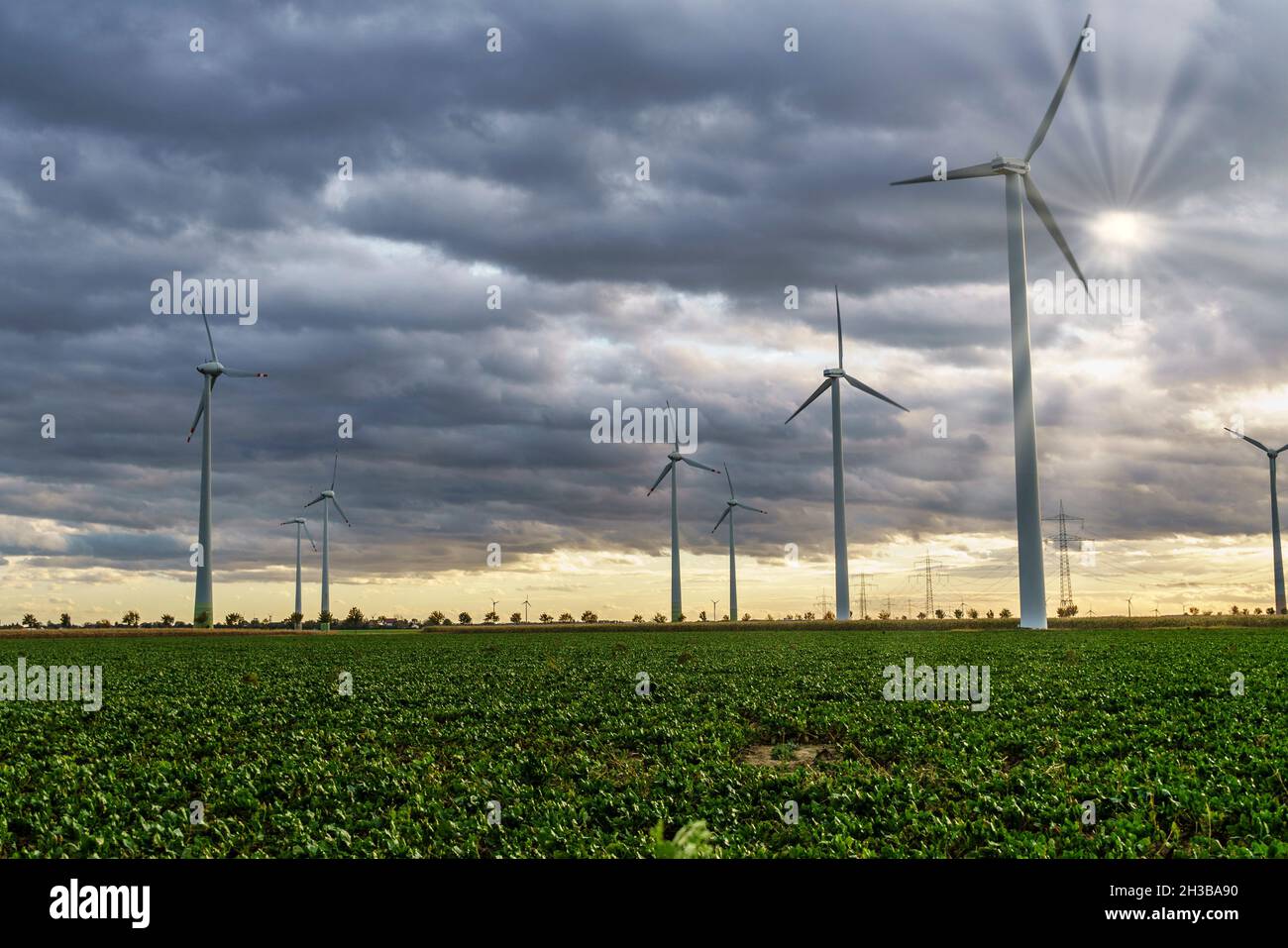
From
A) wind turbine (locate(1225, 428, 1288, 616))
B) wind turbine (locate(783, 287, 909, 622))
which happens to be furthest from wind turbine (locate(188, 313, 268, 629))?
wind turbine (locate(1225, 428, 1288, 616))

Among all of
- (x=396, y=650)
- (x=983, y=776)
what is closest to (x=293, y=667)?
(x=396, y=650)

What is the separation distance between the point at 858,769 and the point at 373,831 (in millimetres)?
9162

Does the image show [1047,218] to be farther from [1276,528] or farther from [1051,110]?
[1276,528]

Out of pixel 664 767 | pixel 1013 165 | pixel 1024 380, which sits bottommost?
pixel 664 767

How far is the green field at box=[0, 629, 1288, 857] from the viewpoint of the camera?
577 inches

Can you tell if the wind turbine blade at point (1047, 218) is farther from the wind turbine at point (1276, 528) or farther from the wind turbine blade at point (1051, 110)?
A: the wind turbine at point (1276, 528)

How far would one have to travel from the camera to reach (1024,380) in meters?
78.8

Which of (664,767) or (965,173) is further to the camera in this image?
(965,173)

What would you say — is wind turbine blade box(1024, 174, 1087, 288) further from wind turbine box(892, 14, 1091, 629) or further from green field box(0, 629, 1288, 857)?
green field box(0, 629, 1288, 857)

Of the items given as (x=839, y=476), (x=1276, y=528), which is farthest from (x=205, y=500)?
(x=1276, y=528)

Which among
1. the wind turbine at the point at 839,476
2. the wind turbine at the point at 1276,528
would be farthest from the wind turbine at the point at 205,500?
the wind turbine at the point at 1276,528

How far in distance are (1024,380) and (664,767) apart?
67.7 metres
